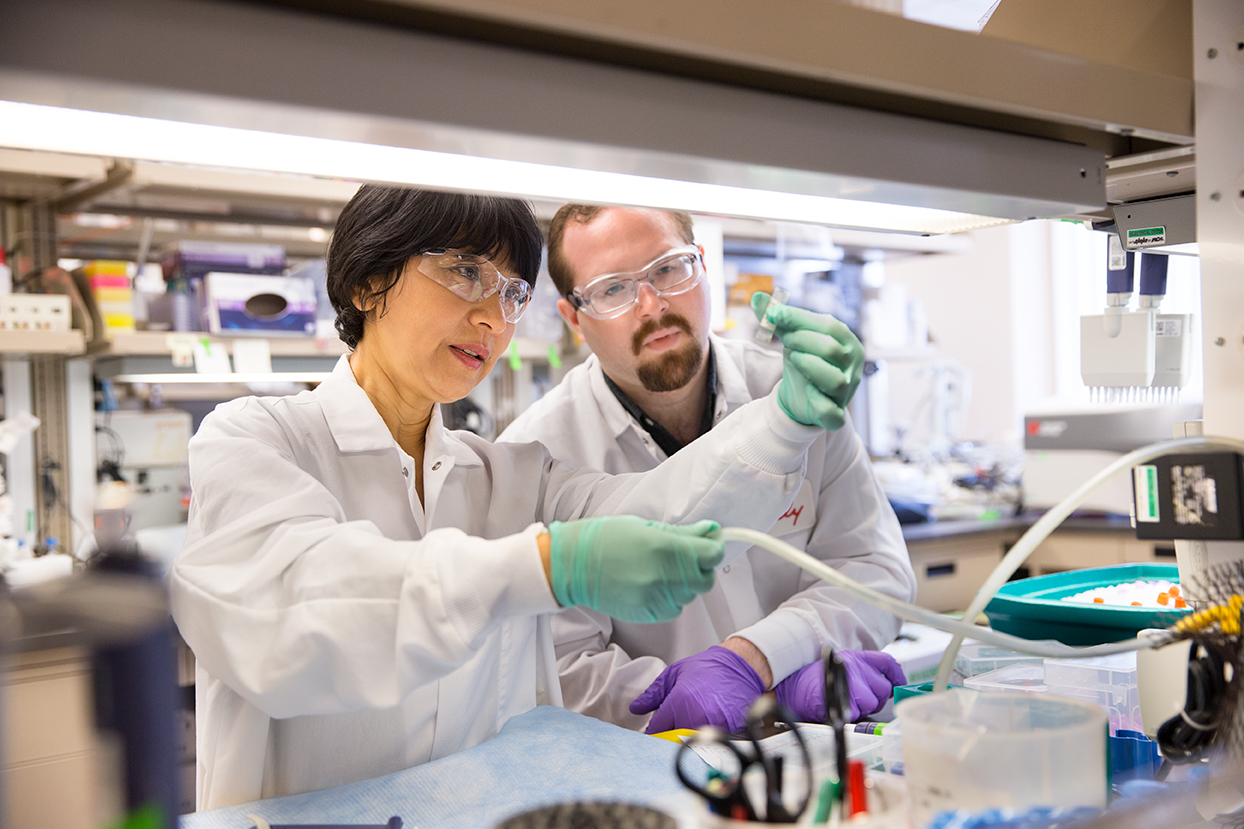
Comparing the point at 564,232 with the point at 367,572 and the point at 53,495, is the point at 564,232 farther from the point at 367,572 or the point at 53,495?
the point at 53,495

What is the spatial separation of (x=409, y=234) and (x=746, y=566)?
42.0 inches

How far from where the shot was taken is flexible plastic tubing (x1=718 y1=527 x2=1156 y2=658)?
78 cm

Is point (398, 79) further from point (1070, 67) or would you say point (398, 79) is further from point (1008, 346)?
point (1008, 346)

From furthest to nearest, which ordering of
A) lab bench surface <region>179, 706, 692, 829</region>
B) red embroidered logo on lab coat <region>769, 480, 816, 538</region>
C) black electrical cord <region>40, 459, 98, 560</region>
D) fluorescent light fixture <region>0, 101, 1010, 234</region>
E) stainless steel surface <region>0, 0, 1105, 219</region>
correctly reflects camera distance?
1. black electrical cord <region>40, 459, 98, 560</region>
2. red embroidered logo on lab coat <region>769, 480, 816, 538</region>
3. lab bench surface <region>179, 706, 692, 829</region>
4. fluorescent light fixture <region>0, 101, 1010, 234</region>
5. stainless steel surface <region>0, 0, 1105, 219</region>

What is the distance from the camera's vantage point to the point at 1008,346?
650 centimetres

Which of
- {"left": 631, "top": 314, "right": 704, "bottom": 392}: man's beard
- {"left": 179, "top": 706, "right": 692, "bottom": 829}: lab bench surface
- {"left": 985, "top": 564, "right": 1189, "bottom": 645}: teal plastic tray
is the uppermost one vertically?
{"left": 631, "top": 314, "right": 704, "bottom": 392}: man's beard

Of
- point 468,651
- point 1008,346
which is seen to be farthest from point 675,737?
point 1008,346

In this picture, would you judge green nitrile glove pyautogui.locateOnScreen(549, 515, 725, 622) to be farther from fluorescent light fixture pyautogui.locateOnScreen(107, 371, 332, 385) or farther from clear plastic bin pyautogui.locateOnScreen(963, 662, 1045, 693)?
fluorescent light fixture pyautogui.locateOnScreen(107, 371, 332, 385)

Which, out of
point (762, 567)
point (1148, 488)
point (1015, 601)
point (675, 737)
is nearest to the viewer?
point (1148, 488)

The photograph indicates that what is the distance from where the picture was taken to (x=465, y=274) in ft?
4.22

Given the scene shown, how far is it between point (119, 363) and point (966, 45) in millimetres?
3053

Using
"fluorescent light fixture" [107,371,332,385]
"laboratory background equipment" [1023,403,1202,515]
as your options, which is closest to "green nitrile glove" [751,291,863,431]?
"fluorescent light fixture" [107,371,332,385]

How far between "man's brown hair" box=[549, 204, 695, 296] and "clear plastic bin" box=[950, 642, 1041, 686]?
1.02 metres

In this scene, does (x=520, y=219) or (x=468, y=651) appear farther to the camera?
(x=520, y=219)
